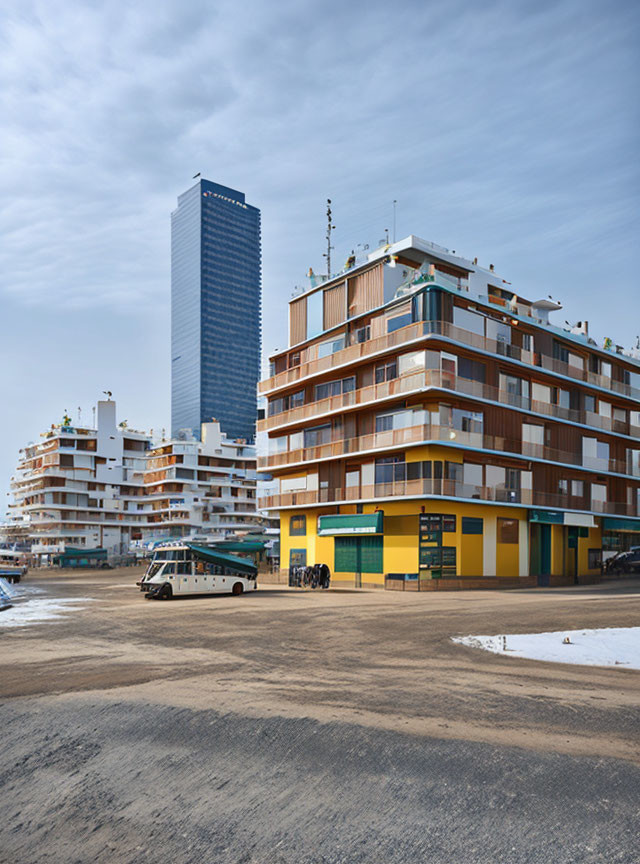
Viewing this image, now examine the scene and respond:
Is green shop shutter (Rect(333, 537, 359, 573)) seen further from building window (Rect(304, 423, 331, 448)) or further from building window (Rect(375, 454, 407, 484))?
building window (Rect(304, 423, 331, 448))

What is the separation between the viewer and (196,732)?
354 inches

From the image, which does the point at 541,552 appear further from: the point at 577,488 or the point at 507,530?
the point at 577,488

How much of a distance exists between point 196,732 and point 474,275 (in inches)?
1805

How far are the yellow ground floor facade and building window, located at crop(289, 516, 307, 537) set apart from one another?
2.7 inches

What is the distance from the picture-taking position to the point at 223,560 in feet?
115

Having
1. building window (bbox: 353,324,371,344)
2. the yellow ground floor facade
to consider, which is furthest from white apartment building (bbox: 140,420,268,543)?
building window (bbox: 353,324,371,344)

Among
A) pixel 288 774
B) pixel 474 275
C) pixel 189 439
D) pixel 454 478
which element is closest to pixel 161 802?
pixel 288 774

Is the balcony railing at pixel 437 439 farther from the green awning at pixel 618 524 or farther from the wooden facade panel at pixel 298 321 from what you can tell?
the wooden facade panel at pixel 298 321

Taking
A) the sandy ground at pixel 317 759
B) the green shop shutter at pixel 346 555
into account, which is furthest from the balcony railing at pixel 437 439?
the sandy ground at pixel 317 759

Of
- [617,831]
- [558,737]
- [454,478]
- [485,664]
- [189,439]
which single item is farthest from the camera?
[189,439]

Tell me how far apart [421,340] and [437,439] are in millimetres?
5588

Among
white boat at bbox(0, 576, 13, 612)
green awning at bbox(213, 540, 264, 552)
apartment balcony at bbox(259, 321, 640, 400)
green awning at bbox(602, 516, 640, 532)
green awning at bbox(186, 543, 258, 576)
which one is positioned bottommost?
green awning at bbox(213, 540, 264, 552)

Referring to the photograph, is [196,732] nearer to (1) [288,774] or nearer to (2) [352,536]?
(1) [288,774]

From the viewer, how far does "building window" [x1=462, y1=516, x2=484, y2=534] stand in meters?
41.6
